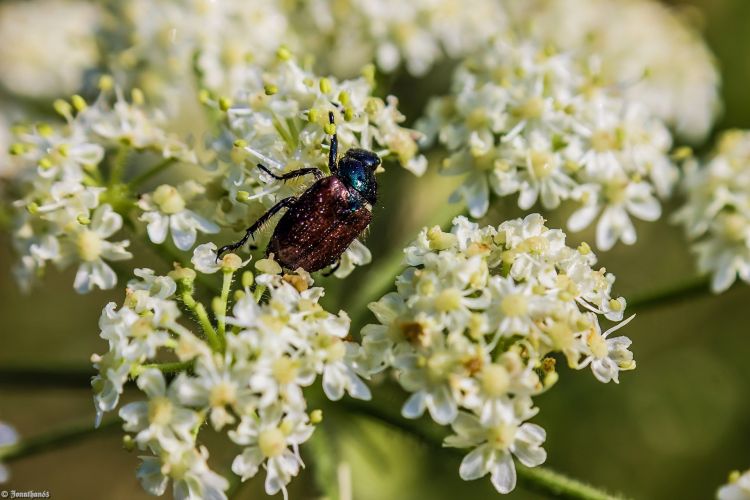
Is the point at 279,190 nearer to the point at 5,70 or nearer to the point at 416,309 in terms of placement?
the point at 416,309

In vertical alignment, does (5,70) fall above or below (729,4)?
below

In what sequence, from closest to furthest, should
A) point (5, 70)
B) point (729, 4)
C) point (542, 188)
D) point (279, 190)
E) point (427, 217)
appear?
point (279, 190) → point (542, 188) → point (427, 217) → point (5, 70) → point (729, 4)

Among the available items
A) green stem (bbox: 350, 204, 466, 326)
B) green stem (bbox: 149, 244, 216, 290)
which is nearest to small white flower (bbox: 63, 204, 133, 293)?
green stem (bbox: 149, 244, 216, 290)

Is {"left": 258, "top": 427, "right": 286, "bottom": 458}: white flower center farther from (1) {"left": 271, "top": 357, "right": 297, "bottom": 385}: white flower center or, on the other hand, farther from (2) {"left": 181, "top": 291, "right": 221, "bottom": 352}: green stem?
(2) {"left": 181, "top": 291, "right": 221, "bottom": 352}: green stem

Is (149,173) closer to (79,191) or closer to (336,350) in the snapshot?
(79,191)

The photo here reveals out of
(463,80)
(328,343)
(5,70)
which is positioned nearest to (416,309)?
(328,343)

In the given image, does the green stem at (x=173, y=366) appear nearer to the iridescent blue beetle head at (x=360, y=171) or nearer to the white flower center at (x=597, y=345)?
the iridescent blue beetle head at (x=360, y=171)

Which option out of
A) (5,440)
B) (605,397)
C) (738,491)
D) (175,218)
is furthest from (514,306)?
(605,397)

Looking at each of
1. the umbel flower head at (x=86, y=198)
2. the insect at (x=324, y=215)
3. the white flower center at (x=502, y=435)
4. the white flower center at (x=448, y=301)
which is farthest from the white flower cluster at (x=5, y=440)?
the white flower center at (x=502, y=435)
